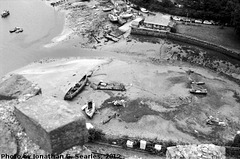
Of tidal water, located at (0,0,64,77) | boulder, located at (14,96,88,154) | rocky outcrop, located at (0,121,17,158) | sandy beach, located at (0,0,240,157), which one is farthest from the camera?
tidal water, located at (0,0,64,77)

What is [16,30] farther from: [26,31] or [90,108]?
[90,108]

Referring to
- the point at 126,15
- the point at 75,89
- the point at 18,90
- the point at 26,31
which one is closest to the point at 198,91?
the point at 75,89

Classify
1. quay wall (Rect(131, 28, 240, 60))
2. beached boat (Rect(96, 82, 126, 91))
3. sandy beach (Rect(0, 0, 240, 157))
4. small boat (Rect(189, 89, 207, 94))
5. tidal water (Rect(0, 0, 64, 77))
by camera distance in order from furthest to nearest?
1. tidal water (Rect(0, 0, 64, 77))
2. quay wall (Rect(131, 28, 240, 60))
3. beached boat (Rect(96, 82, 126, 91))
4. small boat (Rect(189, 89, 207, 94))
5. sandy beach (Rect(0, 0, 240, 157))

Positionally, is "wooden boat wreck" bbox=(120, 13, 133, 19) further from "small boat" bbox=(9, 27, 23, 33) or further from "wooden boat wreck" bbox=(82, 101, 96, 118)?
"wooden boat wreck" bbox=(82, 101, 96, 118)

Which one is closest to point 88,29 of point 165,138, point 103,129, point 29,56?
point 29,56

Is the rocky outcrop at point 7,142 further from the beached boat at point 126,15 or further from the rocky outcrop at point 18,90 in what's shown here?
the beached boat at point 126,15

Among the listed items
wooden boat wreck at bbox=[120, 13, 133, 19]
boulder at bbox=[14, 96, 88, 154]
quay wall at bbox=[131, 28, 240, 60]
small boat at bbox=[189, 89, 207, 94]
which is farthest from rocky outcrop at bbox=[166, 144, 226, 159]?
wooden boat wreck at bbox=[120, 13, 133, 19]
